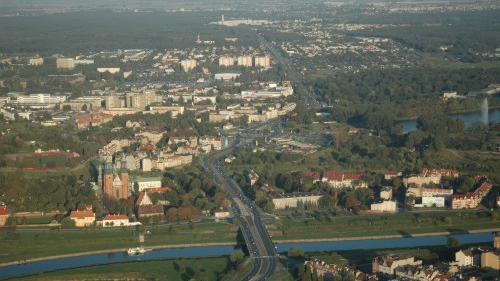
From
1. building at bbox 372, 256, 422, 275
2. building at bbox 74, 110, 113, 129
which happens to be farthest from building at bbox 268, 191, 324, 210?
building at bbox 74, 110, 113, 129

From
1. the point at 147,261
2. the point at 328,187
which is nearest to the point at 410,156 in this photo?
the point at 328,187

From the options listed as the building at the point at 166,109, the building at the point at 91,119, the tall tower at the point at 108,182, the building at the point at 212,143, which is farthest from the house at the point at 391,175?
the building at the point at 166,109

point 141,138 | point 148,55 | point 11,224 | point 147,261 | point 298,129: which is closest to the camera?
point 147,261

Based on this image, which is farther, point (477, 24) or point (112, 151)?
point (477, 24)

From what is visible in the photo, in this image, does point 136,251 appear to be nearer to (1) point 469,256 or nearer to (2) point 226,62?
(1) point 469,256

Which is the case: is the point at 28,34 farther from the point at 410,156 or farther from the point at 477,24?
the point at 410,156

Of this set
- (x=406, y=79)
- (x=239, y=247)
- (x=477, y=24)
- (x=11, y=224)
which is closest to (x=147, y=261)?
(x=239, y=247)

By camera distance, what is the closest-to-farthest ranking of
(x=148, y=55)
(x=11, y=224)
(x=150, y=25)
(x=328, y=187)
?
(x=11, y=224), (x=328, y=187), (x=148, y=55), (x=150, y=25)
